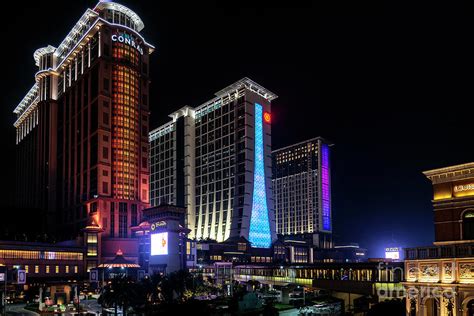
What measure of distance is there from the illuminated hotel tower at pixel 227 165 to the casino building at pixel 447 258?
112182 mm

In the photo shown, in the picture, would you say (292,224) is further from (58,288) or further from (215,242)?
(58,288)

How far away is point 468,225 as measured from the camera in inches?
1133

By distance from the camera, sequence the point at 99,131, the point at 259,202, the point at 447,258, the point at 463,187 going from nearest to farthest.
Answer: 1. the point at 447,258
2. the point at 463,187
3. the point at 99,131
4. the point at 259,202

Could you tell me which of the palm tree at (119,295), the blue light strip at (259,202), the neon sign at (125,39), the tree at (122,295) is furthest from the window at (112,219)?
the palm tree at (119,295)

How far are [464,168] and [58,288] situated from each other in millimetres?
67872

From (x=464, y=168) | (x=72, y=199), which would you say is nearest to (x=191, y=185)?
(x=72, y=199)

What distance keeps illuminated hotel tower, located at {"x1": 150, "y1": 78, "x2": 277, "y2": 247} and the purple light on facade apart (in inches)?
1365

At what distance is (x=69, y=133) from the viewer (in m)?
144

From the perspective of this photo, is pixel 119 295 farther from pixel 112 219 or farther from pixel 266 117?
pixel 266 117

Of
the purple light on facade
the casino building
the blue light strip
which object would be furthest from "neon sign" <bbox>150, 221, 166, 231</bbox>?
the purple light on facade

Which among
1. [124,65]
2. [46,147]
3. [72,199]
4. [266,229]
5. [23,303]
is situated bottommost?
[23,303]

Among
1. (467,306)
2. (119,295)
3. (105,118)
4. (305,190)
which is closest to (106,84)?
(105,118)

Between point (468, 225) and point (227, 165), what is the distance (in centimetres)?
12459

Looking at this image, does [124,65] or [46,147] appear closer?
[124,65]
